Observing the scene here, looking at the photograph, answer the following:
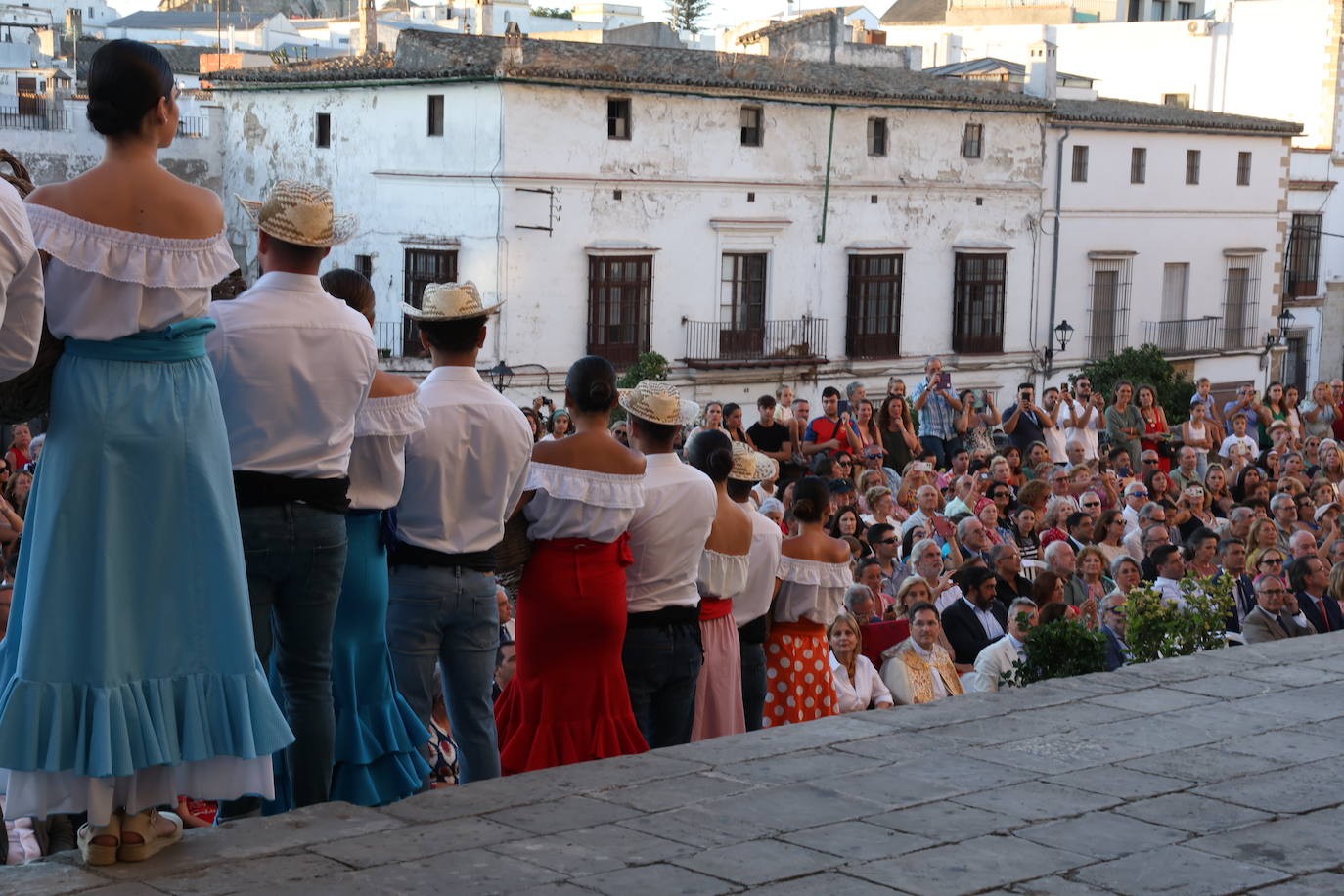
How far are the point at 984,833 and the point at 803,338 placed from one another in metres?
24.8

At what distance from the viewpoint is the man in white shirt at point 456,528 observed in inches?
199

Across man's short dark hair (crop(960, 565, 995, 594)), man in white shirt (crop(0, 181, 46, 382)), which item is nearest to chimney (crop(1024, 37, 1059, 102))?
man's short dark hair (crop(960, 565, 995, 594))

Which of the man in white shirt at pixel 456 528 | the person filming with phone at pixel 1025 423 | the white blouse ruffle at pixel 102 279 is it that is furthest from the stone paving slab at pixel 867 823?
the person filming with phone at pixel 1025 423

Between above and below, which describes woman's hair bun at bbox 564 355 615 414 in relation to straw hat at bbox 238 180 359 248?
below

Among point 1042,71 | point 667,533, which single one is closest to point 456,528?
point 667,533

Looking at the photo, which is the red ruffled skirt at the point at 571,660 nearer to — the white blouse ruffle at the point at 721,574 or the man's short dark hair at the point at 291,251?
the white blouse ruffle at the point at 721,574

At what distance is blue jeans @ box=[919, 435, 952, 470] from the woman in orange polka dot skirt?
9603mm

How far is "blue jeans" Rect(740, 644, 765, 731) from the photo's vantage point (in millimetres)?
6734

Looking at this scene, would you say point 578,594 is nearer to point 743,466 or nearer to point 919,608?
point 743,466

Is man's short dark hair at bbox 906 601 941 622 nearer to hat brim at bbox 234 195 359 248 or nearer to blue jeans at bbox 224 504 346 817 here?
hat brim at bbox 234 195 359 248

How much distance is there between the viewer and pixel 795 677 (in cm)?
702

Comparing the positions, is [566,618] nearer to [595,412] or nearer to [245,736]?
[595,412]

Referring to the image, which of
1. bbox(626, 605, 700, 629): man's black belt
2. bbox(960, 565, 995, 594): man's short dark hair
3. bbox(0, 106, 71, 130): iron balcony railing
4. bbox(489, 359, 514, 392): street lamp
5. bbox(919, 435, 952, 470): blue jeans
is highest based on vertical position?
bbox(0, 106, 71, 130): iron balcony railing

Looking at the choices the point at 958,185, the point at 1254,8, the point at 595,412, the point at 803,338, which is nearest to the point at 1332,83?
the point at 1254,8
